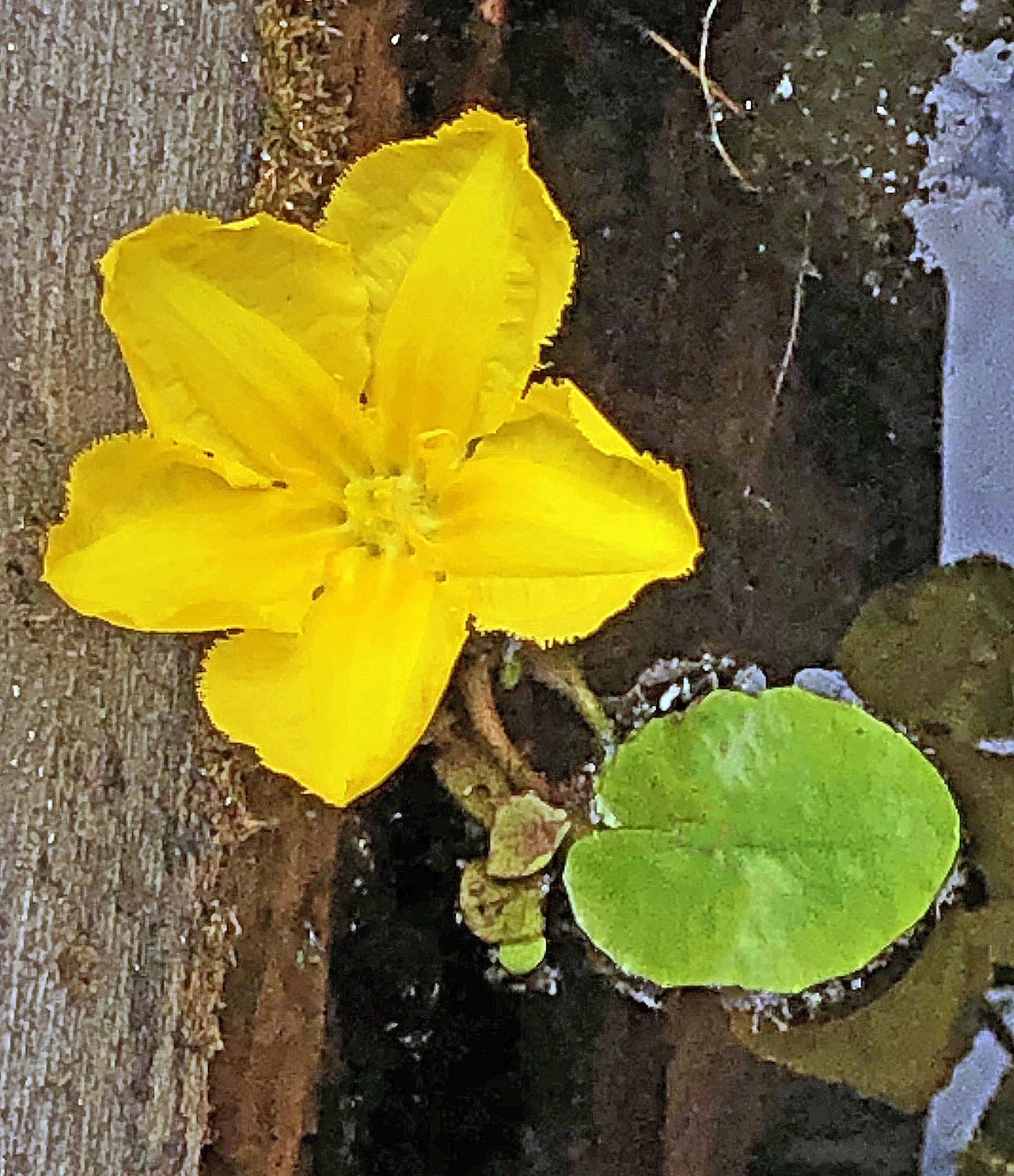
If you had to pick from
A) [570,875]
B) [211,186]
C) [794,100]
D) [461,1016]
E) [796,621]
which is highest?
[794,100]

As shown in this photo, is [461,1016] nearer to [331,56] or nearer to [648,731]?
[648,731]

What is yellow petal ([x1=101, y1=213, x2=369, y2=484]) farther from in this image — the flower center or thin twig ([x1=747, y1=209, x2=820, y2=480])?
thin twig ([x1=747, y1=209, x2=820, y2=480])

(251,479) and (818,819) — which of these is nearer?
(251,479)

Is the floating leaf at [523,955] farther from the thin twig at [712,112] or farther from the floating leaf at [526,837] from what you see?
the thin twig at [712,112]

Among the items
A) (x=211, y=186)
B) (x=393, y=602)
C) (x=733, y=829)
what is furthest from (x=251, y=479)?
(x=733, y=829)

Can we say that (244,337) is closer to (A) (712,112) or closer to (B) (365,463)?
(B) (365,463)

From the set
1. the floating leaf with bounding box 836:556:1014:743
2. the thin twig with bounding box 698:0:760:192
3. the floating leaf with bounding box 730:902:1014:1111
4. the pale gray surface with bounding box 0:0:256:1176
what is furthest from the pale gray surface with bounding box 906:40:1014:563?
the pale gray surface with bounding box 0:0:256:1176
